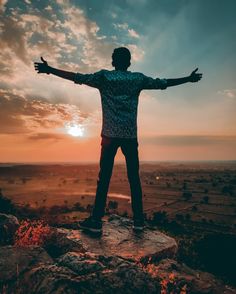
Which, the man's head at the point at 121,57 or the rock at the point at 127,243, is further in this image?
the man's head at the point at 121,57

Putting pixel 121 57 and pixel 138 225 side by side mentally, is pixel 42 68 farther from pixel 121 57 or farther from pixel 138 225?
pixel 138 225

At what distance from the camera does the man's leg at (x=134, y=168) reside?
410 cm

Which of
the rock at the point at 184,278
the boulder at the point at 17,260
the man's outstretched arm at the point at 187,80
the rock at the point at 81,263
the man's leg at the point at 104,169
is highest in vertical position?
the man's outstretched arm at the point at 187,80

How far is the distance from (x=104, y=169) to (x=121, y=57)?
1.74 metres

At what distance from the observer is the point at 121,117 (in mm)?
3965

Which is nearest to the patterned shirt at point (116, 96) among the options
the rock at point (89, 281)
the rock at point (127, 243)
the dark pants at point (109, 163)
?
the dark pants at point (109, 163)

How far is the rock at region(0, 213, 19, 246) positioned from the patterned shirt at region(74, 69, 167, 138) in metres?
2.70

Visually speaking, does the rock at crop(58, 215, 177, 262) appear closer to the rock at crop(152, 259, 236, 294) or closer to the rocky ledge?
the rocky ledge

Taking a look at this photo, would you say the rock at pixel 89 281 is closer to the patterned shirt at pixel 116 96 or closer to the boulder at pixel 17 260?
the boulder at pixel 17 260

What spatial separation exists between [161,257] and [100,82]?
279 centimetres

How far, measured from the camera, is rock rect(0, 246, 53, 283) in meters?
3.18

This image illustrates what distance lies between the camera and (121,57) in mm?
4078

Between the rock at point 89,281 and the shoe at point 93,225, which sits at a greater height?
the shoe at point 93,225

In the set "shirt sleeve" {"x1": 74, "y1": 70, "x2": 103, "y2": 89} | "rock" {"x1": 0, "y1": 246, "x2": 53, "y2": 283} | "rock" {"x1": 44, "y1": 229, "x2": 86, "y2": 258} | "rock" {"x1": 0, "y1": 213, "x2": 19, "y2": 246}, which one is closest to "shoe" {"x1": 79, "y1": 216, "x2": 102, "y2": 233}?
"rock" {"x1": 44, "y1": 229, "x2": 86, "y2": 258}
